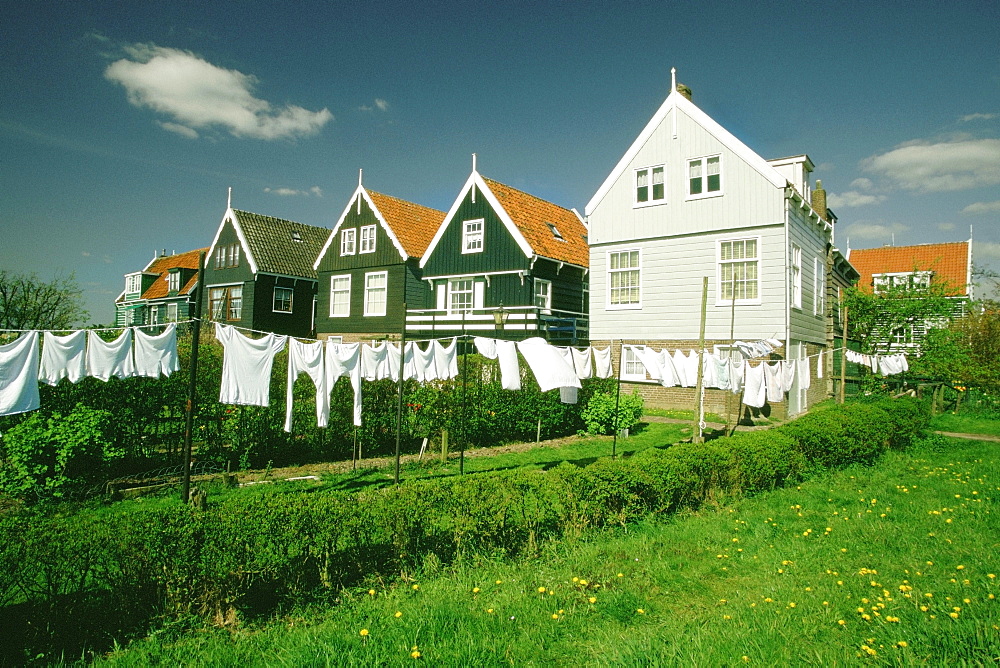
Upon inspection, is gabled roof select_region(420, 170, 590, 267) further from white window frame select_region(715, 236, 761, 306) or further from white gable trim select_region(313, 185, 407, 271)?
white window frame select_region(715, 236, 761, 306)

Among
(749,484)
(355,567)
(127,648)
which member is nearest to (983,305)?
(749,484)


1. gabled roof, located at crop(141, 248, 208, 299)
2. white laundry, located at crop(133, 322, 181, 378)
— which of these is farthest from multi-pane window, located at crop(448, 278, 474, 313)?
gabled roof, located at crop(141, 248, 208, 299)

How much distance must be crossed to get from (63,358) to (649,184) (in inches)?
759

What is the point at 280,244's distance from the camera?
38250mm

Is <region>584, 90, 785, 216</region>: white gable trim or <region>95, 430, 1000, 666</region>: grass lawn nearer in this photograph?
<region>95, 430, 1000, 666</region>: grass lawn

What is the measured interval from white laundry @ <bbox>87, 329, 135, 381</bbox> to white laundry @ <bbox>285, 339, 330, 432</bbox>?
8.49 feet

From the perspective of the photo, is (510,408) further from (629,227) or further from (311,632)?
(311,632)

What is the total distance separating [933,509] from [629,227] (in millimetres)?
15350

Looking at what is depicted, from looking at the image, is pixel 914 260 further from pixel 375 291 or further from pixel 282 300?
pixel 282 300

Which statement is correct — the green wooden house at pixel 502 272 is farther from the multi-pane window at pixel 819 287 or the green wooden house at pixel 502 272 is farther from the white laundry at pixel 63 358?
the white laundry at pixel 63 358

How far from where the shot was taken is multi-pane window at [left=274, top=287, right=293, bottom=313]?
36844mm

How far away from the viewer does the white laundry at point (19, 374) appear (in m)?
8.19

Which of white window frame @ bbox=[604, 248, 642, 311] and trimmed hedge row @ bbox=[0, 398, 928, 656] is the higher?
white window frame @ bbox=[604, 248, 642, 311]

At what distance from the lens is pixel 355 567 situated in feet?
19.9
